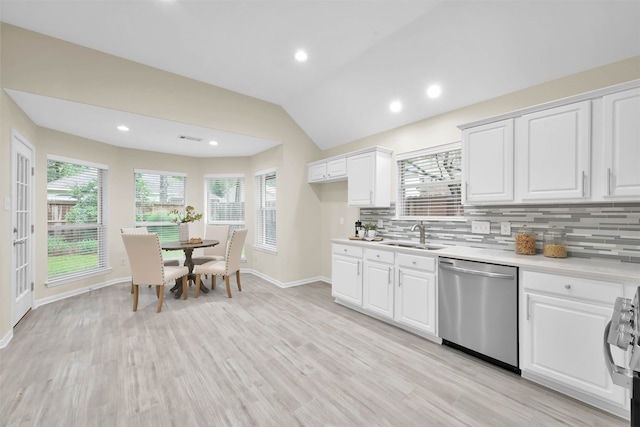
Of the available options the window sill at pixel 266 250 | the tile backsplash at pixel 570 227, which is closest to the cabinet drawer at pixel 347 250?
the tile backsplash at pixel 570 227

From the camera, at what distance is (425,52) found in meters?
2.88

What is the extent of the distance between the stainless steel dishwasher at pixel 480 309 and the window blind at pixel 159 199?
16.0 feet

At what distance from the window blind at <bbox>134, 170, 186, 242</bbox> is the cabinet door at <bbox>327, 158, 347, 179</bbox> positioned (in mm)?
3181

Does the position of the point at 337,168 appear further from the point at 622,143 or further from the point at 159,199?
the point at 159,199

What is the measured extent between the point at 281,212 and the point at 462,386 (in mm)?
3511

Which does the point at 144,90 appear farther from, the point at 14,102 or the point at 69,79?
the point at 14,102

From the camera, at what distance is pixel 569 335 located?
76.7 inches

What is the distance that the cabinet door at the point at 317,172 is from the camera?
4668mm

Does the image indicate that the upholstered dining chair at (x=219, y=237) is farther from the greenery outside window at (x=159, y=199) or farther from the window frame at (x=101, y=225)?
the window frame at (x=101, y=225)

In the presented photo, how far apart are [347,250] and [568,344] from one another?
7.61ft

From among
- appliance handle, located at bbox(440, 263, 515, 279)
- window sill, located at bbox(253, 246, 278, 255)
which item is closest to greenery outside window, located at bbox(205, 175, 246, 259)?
window sill, located at bbox(253, 246, 278, 255)

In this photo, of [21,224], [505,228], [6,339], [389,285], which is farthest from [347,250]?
[21,224]

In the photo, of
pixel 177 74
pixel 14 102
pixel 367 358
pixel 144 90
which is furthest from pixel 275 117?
pixel 367 358

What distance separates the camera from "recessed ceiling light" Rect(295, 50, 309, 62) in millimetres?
3164
